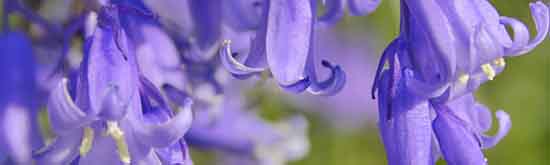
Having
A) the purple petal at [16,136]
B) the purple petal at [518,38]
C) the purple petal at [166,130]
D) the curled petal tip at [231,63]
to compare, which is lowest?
the purple petal at [16,136]

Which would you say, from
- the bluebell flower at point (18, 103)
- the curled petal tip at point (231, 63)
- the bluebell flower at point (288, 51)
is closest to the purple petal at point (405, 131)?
the bluebell flower at point (288, 51)

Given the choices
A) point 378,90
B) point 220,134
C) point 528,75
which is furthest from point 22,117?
point 528,75

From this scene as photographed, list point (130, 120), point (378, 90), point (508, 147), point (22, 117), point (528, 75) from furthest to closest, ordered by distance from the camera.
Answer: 1. point (528, 75)
2. point (508, 147)
3. point (22, 117)
4. point (378, 90)
5. point (130, 120)

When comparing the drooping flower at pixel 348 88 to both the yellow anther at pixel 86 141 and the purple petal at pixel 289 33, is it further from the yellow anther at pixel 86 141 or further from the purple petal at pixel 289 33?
the yellow anther at pixel 86 141

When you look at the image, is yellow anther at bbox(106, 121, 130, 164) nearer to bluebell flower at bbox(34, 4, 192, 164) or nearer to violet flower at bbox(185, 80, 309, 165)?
bluebell flower at bbox(34, 4, 192, 164)

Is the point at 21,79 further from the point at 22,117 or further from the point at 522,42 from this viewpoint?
the point at 522,42

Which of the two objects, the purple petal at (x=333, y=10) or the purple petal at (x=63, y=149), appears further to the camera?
the purple petal at (x=333, y=10)

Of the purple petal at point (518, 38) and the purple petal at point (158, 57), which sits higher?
the purple petal at point (518, 38)
